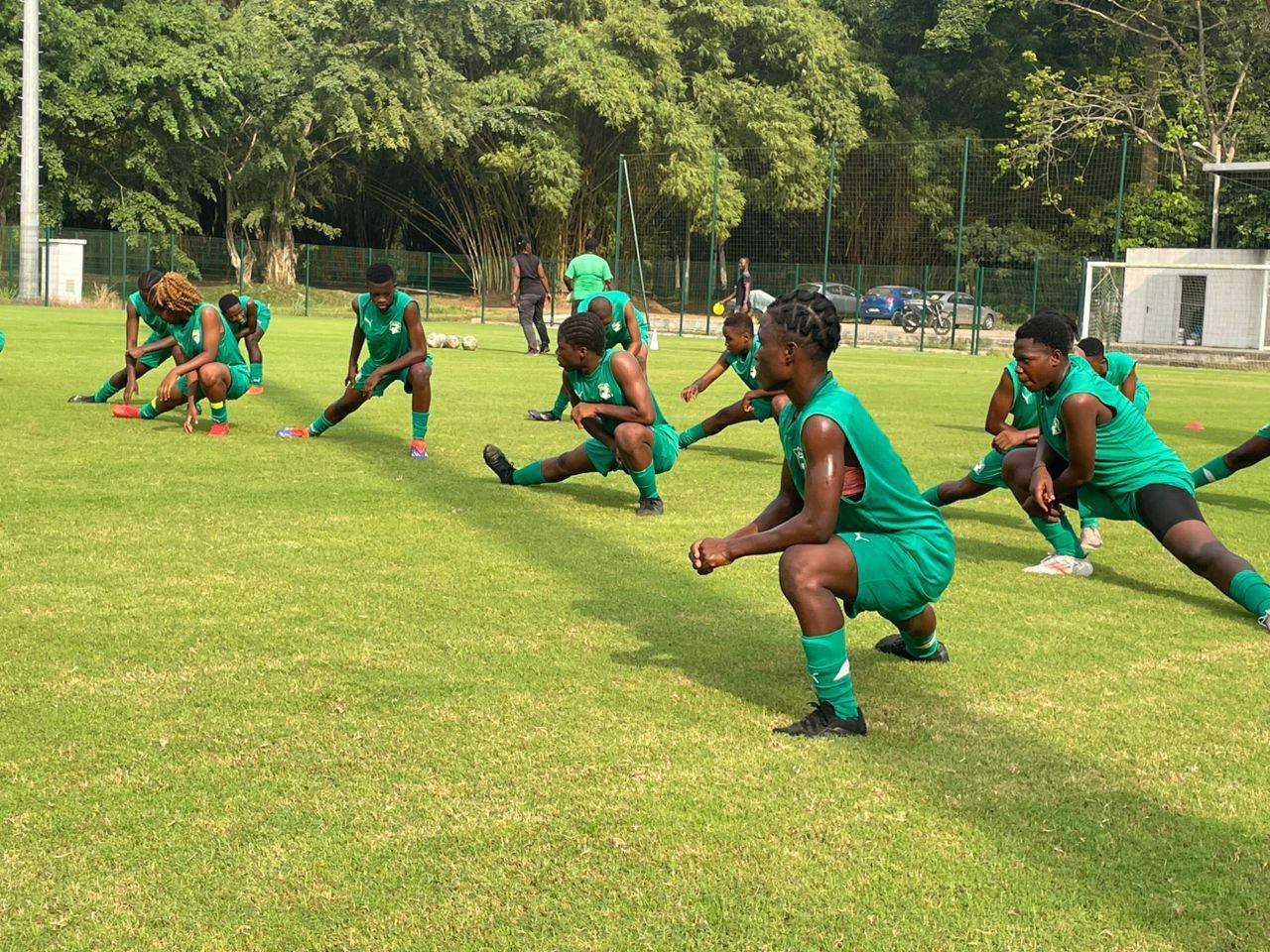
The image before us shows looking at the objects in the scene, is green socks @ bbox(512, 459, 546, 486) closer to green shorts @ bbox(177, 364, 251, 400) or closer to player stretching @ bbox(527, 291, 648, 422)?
player stretching @ bbox(527, 291, 648, 422)

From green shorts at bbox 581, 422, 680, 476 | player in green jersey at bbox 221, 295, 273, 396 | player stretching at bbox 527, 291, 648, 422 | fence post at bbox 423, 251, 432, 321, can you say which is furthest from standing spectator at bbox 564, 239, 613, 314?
fence post at bbox 423, 251, 432, 321

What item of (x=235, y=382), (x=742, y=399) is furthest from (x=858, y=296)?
(x=235, y=382)

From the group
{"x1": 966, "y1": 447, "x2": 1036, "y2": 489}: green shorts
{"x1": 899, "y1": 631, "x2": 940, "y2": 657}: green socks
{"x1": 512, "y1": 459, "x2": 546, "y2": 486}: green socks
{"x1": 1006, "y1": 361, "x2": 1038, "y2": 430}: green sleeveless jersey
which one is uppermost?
{"x1": 1006, "y1": 361, "x2": 1038, "y2": 430}: green sleeveless jersey

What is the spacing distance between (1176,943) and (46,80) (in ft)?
136

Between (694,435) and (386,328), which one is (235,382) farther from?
(694,435)

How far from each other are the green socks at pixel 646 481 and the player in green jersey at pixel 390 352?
2.55 metres

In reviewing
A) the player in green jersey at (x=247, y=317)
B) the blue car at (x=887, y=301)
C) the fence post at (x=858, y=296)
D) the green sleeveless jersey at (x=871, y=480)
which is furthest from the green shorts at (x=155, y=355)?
the blue car at (x=887, y=301)

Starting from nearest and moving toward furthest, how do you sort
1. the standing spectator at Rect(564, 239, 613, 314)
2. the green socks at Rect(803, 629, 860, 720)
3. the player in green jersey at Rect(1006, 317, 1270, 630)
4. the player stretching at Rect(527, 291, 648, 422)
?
1. the green socks at Rect(803, 629, 860, 720)
2. the player in green jersey at Rect(1006, 317, 1270, 630)
3. the player stretching at Rect(527, 291, 648, 422)
4. the standing spectator at Rect(564, 239, 613, 314)

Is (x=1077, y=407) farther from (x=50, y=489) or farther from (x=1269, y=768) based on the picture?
(x=50, y=489)

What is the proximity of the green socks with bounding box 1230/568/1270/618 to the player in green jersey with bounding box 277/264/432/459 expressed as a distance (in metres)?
6.28

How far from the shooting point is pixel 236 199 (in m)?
46.5

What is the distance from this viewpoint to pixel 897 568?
475cm

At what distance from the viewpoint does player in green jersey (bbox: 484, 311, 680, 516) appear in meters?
8.83

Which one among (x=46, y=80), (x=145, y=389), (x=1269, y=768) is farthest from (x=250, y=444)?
(x=46, y=80)
